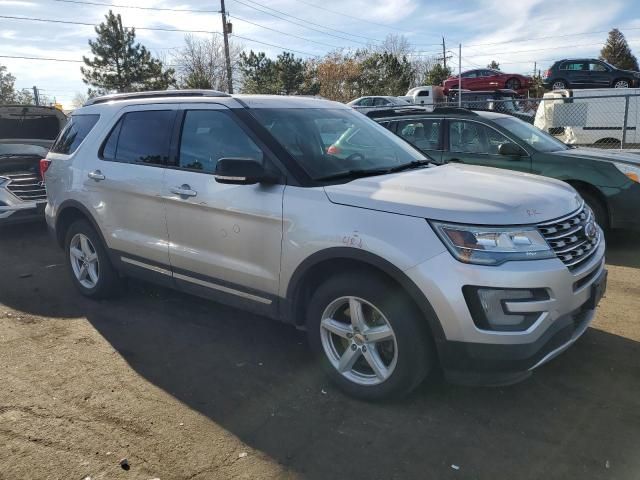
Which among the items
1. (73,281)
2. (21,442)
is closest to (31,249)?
A: (73,281)

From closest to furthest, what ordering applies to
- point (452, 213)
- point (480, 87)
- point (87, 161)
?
point (452, 213)
point (87, 161)
point (480, 87)

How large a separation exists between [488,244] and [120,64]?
1500 inches

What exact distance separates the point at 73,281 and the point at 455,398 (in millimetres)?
3918

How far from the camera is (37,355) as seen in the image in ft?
13.4

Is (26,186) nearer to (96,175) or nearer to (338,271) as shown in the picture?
(96,175)

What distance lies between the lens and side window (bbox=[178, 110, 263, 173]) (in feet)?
12.5

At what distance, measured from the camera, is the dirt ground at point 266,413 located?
275cm

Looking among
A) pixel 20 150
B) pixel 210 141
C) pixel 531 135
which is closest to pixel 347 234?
pixel 210 141

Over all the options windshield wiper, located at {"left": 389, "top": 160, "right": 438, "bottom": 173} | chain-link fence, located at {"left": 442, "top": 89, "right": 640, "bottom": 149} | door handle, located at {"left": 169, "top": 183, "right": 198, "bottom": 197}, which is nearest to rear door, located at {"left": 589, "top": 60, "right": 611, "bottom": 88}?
chain-link fence, located at {"left": 442, "top": 89, "right": 640, "bottom": 149}

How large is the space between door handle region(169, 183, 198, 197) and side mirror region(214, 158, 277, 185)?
0.52 m

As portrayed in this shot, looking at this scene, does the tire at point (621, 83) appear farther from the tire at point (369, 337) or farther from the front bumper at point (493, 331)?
the tire at point (369, 337)

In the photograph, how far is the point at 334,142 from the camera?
13.3 ft

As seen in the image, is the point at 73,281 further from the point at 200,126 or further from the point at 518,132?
the point at 518,132

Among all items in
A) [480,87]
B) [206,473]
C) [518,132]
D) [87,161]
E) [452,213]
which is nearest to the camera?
[206,473]
